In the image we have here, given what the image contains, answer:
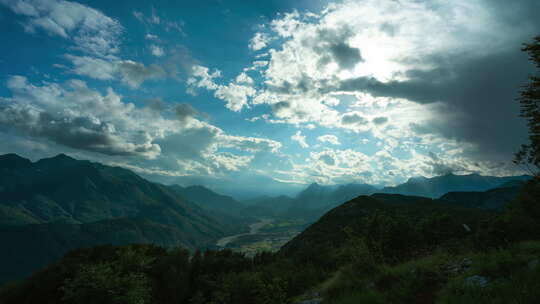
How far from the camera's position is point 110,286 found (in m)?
15.8

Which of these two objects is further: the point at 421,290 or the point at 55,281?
the point at 55,281

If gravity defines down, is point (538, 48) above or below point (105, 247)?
above

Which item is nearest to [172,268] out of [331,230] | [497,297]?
[497,297]

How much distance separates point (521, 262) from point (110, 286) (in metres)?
21.7

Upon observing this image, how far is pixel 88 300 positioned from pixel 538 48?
3578 cm

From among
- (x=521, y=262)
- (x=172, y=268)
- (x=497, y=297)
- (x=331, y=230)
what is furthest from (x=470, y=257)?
(x=331, y=230)

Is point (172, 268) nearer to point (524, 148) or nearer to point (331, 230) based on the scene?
point (524, 148)

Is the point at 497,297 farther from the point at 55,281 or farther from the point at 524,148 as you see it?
the point at 55,281

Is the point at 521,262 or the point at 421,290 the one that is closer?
the point at 521,262

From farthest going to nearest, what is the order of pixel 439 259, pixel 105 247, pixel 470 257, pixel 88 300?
Result: pixel 105 247
pixel 88 300
pixel 439 259
pixel 470 257

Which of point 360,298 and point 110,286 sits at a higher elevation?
point 360,298

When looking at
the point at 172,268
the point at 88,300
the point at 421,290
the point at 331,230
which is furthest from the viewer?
the point at 331,230

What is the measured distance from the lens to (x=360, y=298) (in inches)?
354

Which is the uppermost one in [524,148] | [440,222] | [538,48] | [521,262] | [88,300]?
[538,48]
